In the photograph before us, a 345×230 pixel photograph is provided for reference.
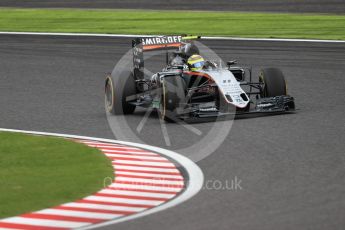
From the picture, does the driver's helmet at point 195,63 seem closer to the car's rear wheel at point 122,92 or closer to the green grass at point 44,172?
the car's rear wheel at point 122,92

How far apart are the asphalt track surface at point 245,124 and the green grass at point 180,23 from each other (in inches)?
69.0

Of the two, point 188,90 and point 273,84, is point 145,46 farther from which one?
point 273,84

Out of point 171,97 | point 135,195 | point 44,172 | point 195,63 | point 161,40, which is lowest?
point 135,195

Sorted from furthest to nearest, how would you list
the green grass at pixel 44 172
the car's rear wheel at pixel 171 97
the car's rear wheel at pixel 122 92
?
the car's rear wheel at pixel 122 92, the car's rear wheel at pixel 171 97, the green grass at pixel 44 172

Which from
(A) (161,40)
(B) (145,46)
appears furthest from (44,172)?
(A) (161,40)

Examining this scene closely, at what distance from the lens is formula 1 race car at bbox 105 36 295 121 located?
49.0 feet

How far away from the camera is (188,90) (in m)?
15.3

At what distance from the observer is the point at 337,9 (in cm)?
3166

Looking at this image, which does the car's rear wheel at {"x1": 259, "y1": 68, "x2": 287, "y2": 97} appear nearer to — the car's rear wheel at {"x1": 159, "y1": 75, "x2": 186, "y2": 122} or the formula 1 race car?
the formula 1 race car

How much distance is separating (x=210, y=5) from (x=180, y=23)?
431 cm

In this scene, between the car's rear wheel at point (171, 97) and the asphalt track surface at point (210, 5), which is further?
the asphalt track surface at point (210, 5)

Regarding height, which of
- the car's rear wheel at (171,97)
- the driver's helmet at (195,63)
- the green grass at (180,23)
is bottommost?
the car's rear wheel at (171,97)

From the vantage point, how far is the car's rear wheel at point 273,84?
15.9m

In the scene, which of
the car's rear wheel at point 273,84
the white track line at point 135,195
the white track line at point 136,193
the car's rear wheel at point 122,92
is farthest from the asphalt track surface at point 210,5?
the white track line at point 136,193
